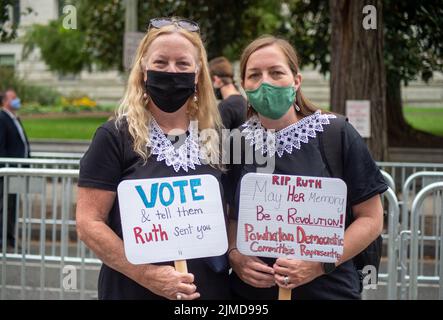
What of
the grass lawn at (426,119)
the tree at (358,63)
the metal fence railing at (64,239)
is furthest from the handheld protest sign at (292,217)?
the grass lawn at (426,119)

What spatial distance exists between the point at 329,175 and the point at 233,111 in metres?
4.18

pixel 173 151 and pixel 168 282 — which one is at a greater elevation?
pixel 173 151

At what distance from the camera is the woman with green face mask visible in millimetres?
2992

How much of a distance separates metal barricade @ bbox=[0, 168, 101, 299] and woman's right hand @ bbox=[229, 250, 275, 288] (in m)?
2.41

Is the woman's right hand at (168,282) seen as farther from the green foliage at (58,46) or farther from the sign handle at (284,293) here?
the green foliage at (58,46)

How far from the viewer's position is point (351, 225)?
305cm

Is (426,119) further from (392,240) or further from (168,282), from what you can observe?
(168,282)

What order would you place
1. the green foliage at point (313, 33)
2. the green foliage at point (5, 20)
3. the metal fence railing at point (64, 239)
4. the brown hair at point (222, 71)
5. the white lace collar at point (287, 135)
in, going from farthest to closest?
the green foliage at point (313, 33), the green foliage at point (5, 20), the brown hair at point (222, 71), the metal fence railing at point (64, 239), the white lace collar at point (287, 135)

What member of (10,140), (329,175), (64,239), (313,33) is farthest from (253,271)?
(313,33)

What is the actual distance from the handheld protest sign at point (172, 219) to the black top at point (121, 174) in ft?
0.24

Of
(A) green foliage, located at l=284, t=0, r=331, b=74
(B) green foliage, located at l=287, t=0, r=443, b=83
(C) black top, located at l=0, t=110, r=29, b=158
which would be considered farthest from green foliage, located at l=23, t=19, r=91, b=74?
(C) black top, located at l=0, t=110, r=29, b=158

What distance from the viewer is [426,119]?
109 feet

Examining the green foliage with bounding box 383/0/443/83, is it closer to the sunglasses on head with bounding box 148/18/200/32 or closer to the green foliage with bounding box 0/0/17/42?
the green foliage with bounding box 0/0/17/42

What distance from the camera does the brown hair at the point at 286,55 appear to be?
3131 millimetres
